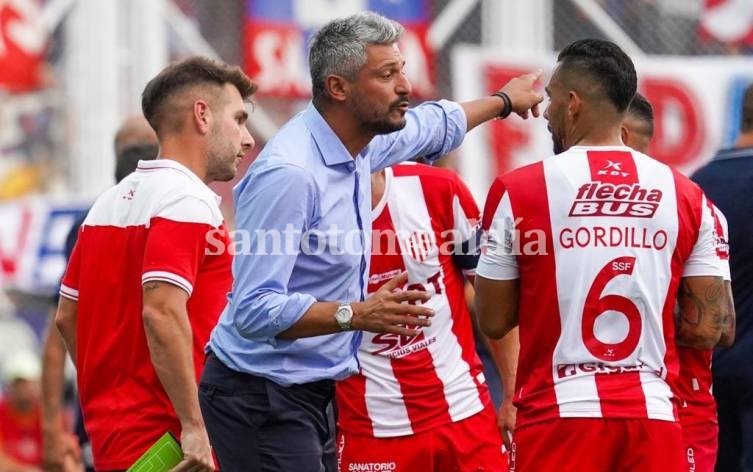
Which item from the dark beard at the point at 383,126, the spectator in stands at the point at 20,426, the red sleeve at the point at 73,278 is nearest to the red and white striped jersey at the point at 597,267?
the dark beard at the point at 383,126

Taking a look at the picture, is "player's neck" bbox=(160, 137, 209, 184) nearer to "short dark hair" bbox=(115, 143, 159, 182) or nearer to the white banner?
"short dark hair" bbox=(115, 143, 159, 182)

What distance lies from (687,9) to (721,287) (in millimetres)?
6809

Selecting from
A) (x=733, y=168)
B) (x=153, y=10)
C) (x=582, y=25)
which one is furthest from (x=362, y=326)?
(x=582, y=25)

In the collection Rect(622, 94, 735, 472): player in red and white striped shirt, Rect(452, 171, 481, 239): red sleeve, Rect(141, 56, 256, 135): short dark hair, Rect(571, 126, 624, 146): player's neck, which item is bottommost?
Rect(622, 94, 735, 472): player in red and white striped shirt

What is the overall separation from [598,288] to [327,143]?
0.98 metres

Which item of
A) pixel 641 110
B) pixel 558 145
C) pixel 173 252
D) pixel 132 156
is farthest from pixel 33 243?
pixel 558 145

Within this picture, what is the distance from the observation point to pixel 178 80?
223 inches

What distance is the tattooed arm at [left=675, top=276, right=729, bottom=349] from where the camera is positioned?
500 cm

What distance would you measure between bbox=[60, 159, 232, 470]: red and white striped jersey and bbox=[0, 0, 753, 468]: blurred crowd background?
15.5ft

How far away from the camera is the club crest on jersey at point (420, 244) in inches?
239

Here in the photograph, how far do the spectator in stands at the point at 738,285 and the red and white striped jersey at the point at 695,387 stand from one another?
742mm

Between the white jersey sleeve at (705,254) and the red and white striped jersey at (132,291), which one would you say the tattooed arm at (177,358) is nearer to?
the red and white striped jersey at (132,291)

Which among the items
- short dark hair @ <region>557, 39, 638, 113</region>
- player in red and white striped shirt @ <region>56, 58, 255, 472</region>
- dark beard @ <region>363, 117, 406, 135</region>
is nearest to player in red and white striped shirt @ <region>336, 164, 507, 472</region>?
player in red and white striped shirt @ <region>56, 58, 255, 472</region>

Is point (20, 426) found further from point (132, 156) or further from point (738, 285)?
point (738, 285)
